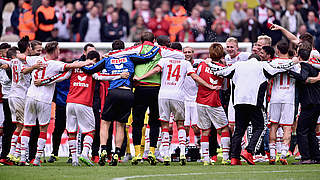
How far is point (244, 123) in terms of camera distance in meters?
13.3

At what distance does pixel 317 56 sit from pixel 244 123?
2.19 m

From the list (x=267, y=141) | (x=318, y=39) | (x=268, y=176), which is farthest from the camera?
(x=318, y=39)

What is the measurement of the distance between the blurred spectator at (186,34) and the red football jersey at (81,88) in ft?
34.3

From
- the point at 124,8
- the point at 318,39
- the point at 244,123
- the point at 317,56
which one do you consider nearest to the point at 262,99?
the point at 244,123

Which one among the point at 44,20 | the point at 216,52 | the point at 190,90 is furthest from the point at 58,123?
the point at 44,20

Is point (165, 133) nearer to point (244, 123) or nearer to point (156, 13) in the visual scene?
point (244, 123)

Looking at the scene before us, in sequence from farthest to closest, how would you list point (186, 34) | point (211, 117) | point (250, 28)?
point (250, 28) → point (186, 34) → point (211, 117)

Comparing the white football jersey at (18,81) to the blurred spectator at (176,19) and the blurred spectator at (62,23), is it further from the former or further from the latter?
the blurred spectator at (176,19)

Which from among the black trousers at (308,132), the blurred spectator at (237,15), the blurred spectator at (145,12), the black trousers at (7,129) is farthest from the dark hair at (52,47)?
the blurred spectator at (237,15)

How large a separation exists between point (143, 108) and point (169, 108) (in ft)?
1.79

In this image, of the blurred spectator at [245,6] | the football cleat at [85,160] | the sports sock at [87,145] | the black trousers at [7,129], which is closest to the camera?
the football cleat at [85,160]

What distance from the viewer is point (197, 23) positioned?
2394 cm

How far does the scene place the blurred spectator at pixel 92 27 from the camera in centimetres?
2331

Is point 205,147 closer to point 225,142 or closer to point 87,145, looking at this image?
point 225,142
